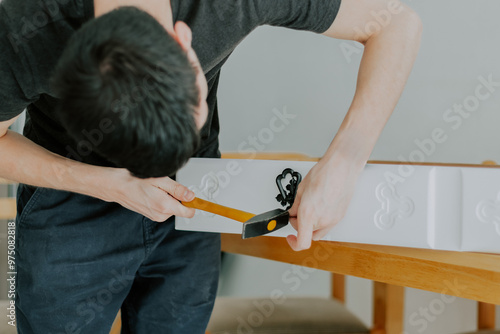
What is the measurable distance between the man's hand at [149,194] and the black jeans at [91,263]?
87mm

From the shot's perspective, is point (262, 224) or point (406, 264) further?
point (406, 264)

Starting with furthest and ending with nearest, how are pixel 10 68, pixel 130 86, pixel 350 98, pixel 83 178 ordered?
pixel 350 98 < pixel 83 178 < pixel 10 68 < pixel 130 86

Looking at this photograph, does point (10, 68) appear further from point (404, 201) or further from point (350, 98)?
point (350, 98)

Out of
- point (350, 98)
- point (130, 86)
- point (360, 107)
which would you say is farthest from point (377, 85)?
point (350, 98)

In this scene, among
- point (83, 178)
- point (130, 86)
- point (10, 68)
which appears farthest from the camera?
point (83, 178)

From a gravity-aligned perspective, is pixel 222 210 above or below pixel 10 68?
below

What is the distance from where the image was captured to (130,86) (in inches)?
15.8

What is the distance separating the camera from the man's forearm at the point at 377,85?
25.2 inches

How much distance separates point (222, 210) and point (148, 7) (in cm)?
28

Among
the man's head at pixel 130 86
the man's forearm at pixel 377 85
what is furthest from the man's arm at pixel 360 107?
the man's head at pixel 130 86

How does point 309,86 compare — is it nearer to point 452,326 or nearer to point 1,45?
point 452,326

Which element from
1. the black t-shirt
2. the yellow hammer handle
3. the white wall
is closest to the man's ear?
the black t-shirt

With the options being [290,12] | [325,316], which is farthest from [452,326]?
[290,12]

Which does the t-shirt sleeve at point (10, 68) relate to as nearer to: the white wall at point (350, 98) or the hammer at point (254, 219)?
the hammer at point (254, 219)
